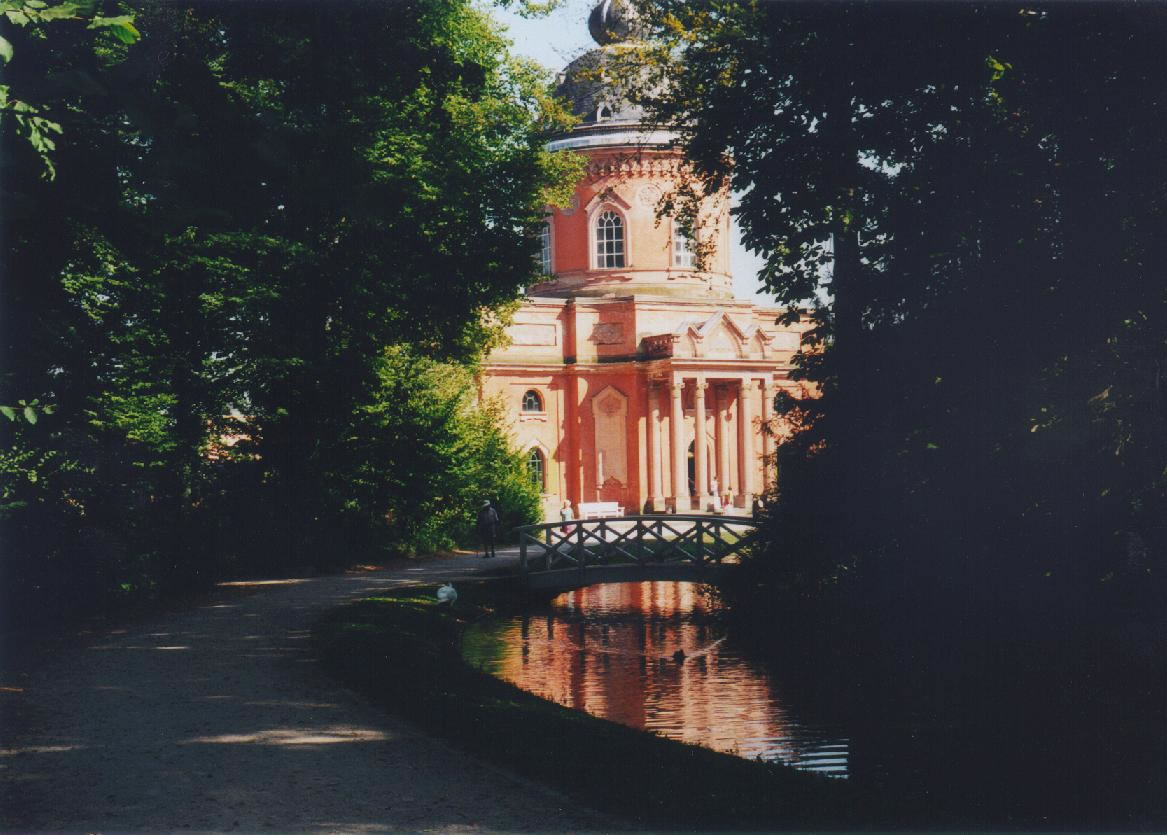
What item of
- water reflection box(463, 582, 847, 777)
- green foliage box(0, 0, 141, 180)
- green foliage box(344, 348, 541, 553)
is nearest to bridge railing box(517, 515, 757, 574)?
water reflection box(463, 582, 847, 777)

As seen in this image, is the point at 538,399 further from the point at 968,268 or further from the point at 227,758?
the point at 227,758

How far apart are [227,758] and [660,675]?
27.3ft

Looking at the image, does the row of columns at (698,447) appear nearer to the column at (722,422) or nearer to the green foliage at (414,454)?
the column at (722,422)

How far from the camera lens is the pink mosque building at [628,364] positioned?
47281 mm

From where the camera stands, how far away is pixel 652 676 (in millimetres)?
15938

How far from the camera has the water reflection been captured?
12180 mm

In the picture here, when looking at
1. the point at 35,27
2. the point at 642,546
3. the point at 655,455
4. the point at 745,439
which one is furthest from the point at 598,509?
the point at 35,27

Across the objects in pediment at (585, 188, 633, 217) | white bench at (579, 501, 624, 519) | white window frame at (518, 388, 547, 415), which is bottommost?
white bench at (579, 501, 624, 519)

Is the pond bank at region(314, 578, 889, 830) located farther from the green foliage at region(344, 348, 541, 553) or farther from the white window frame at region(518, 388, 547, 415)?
the white window frame at region(518, 388, 547, 415)

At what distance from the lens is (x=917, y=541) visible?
1535cm

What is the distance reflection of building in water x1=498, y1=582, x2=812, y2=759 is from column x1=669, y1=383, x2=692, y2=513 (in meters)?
23.1

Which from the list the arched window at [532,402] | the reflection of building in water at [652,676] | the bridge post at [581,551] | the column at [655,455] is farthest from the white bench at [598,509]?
the reflection of building in water at [652,676]

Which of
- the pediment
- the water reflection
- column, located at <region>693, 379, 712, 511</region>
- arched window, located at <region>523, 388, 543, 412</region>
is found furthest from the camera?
the pediment

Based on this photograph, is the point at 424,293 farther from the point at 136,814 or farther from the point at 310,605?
the point at 136,814
